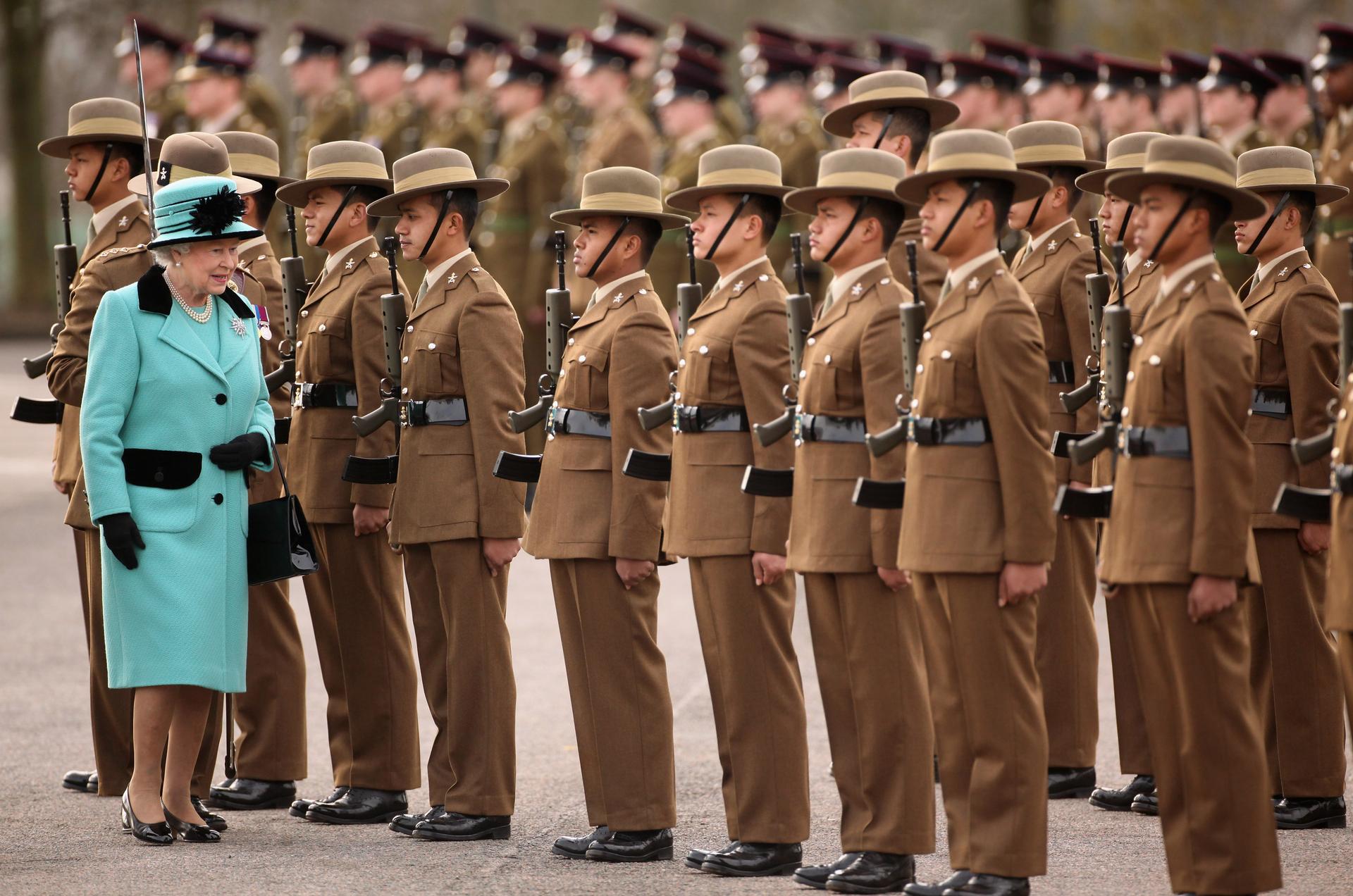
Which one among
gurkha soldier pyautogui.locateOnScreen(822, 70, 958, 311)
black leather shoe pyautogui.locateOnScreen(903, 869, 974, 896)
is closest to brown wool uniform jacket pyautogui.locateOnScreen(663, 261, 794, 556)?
black leather shoe pyautogui.locateOnScreen(903, 869, 974, 896)

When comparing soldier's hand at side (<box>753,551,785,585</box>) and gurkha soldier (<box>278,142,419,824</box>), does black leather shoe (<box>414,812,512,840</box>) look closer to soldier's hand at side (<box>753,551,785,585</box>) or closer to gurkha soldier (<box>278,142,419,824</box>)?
gurkha soldier (<box>278,142,419,824</box>)

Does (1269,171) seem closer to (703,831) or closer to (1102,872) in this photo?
(1102,872)

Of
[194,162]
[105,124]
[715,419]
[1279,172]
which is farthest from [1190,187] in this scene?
[105,124]

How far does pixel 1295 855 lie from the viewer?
664cm

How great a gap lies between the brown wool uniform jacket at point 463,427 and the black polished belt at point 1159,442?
2.18 meters

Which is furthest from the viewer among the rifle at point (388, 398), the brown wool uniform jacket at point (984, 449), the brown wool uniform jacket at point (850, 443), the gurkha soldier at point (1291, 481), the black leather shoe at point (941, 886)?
the rifle at point (388, 398)

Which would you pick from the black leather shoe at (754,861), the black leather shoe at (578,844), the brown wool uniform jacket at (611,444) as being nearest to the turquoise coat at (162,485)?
the brown wool uniform jacket at (611,444)

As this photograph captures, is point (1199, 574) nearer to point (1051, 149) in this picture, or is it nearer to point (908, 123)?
point (1051, 149)

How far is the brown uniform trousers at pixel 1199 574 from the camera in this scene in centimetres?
556

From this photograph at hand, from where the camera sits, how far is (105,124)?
789 cm

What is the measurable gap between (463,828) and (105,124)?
3.00m

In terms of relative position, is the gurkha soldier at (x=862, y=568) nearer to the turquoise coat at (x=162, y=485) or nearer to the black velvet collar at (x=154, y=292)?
the turquoise coat at (x=162, y=485)

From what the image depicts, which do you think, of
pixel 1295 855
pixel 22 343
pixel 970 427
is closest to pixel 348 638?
pixel 970 427

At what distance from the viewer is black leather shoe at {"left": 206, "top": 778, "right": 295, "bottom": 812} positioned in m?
7.57
